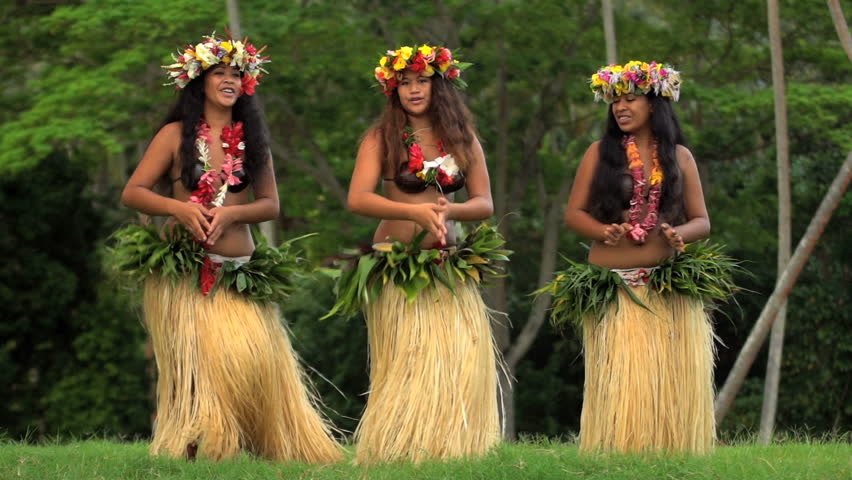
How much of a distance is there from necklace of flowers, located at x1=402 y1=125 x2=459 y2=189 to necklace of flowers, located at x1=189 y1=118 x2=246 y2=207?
931 mm

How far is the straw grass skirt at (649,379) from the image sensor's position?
6059 mm

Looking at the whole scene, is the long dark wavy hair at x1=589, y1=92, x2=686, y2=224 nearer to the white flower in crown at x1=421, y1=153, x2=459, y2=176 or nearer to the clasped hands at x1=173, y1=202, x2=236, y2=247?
the white flower in crown at x1=421, y1=153, x2=459, y2=176

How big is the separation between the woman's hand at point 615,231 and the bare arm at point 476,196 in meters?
0.55

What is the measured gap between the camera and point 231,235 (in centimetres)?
656

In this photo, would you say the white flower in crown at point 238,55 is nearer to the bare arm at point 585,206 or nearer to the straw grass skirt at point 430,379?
the straw grass skirt at point 430,379

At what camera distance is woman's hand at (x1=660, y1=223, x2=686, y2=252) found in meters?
6.04

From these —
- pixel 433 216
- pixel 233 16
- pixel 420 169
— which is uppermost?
pixel 233 16

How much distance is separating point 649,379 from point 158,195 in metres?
Answer: 2.53

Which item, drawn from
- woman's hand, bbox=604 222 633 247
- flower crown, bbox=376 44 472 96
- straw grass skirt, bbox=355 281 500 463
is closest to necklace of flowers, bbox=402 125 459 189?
flower crown, bbox=376 44 472 96

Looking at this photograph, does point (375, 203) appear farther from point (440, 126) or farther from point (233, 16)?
point (233, 16)

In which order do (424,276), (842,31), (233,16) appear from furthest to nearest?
1. (233,16)
2. (842,31)
3. (424,276)

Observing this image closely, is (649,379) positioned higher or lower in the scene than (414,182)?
lower

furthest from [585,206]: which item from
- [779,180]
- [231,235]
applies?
[779,180]

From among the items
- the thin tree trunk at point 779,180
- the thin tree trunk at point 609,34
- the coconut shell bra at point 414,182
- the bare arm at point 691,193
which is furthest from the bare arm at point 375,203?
the thin tree trunk at point 609,34
